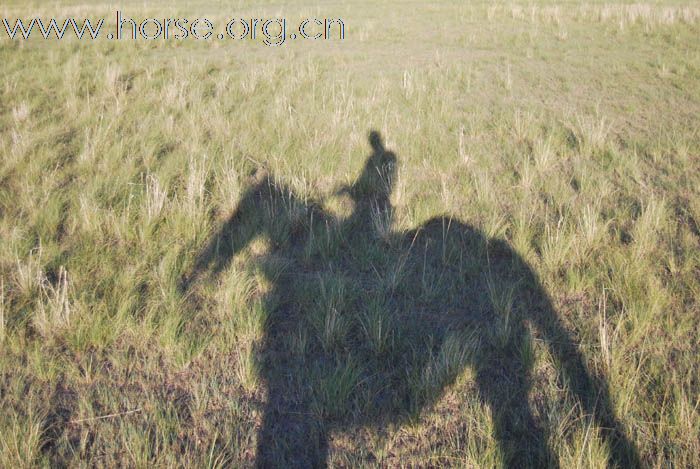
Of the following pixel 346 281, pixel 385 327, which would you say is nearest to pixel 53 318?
pixel 346 281

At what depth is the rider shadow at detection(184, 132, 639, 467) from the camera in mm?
2658

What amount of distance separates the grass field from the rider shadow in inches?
0.7

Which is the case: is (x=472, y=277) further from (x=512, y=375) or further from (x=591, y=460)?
(x=591, y=460)

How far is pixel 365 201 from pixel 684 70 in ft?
28.9

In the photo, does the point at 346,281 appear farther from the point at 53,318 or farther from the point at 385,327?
the point at 53,318

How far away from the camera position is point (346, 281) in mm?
3834

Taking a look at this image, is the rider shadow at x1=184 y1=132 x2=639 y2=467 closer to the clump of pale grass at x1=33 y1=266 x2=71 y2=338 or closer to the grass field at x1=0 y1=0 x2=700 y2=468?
the grass field at x1=0 y1=0 x2=700 y2=468

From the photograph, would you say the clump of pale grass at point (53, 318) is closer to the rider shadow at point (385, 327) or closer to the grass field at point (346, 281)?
the grass field at point (346, 281)

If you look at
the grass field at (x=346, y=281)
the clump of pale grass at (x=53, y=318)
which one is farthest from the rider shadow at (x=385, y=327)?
the clump of pale grass at (x=53, y=318)

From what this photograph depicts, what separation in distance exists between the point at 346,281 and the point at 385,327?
25.8 inches

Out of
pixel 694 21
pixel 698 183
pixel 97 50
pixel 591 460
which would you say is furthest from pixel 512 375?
pixel 694 21

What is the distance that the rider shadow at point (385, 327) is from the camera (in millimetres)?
2658

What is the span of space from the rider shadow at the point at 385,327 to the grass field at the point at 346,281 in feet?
0.06

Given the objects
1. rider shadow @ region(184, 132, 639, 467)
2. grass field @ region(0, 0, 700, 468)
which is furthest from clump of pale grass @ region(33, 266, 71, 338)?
rider shadow @ region(184, 132, 639, 467)
